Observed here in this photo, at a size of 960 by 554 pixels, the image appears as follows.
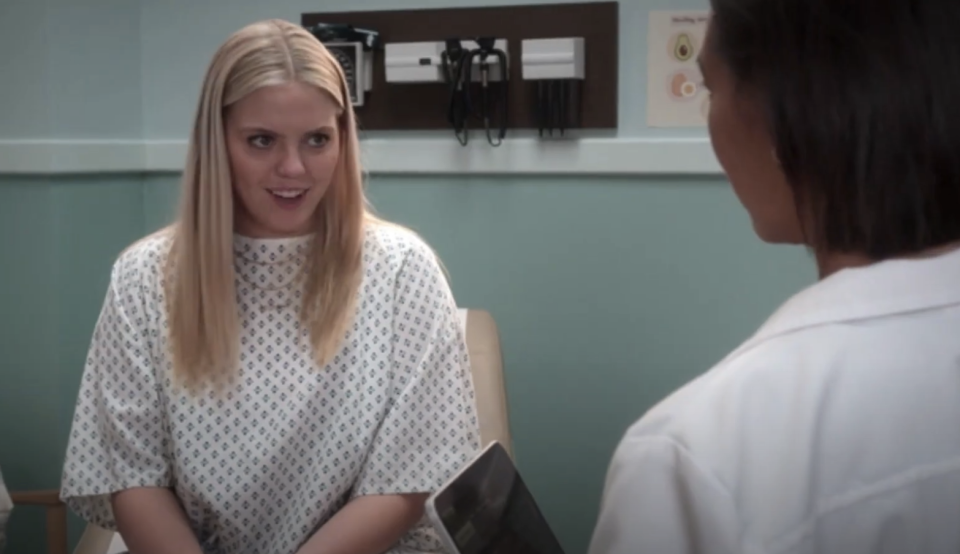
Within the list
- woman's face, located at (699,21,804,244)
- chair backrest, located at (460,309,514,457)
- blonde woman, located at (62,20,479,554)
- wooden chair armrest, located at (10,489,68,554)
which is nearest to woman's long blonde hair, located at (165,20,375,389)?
blonde woman, located at (62,20,479,554)

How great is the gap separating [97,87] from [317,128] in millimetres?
904

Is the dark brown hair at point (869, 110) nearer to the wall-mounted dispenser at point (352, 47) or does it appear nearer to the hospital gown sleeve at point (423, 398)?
the hospital gown sleeve at point (423, 398)

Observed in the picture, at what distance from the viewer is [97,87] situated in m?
2.39

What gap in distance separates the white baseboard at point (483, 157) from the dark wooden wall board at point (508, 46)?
42 millimetres

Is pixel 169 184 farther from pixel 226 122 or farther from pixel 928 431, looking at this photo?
pixel 928 431

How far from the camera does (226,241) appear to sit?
1711mm

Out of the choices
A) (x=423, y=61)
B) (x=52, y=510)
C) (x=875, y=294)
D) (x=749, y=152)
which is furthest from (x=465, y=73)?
(x=875, y=294)

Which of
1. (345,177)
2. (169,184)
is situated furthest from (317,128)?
(169,184)

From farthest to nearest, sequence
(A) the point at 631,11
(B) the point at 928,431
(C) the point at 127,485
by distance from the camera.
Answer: (A) the point at 631,11 < (C) the point at 127,485 < (B) the point at 928,431

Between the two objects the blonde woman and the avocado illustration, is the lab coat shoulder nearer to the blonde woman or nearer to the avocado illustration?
the blonde woman

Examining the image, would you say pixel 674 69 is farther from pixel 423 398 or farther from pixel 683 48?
pixel 423 398

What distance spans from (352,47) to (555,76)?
423 mm

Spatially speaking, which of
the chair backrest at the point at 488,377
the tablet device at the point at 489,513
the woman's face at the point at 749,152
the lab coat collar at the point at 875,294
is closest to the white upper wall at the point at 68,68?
the chair backrest at the point at 488,377

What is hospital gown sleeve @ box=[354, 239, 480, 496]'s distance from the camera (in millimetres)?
1701
